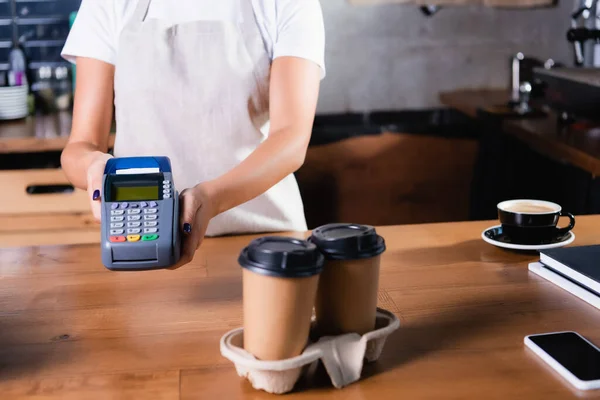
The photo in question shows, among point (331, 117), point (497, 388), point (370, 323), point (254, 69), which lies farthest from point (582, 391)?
point (331, 117)

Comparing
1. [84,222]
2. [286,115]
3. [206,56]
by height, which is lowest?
[84,222]

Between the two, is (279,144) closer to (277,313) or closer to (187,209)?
(187,209)

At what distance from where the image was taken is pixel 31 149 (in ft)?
8.27

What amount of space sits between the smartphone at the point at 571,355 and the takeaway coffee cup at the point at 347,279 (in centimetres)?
22

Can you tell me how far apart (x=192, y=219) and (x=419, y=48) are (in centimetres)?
235

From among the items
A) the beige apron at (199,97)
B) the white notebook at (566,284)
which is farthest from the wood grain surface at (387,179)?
the white notebook at (566,284)

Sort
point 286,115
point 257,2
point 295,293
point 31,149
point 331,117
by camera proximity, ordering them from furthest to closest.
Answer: point 331,117 < point 31,149 < point 257,2 < point 286,115 < point 295,293

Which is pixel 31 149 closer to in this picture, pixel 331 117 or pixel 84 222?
pixel 84 222

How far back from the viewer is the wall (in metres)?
3.17

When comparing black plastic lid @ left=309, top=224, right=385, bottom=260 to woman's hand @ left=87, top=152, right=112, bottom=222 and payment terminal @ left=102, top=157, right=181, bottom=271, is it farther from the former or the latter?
woman's hand @ left=87, top=152, right=112, bottom=222

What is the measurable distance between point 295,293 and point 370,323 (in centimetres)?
13

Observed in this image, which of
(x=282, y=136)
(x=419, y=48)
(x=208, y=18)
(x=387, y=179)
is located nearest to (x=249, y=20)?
(x=208, y=18)

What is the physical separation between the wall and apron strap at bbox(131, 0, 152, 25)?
157 centimetres

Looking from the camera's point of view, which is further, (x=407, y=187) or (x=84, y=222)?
(x=407, y=187)
